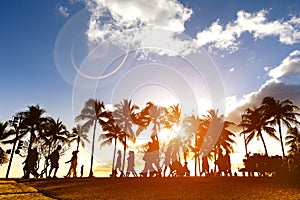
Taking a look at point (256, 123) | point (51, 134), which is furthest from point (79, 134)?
point (256, 123)

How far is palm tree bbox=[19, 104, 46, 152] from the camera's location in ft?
147

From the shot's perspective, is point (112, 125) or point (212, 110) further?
point (212, 110)

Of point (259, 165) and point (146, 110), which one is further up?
point (146, 110)

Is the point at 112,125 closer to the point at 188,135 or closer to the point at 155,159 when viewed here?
the point at 188,135

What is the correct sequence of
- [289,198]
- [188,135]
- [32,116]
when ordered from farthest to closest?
[188,135] < [32,116] < [289,198]

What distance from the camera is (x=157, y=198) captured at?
32.4 feet

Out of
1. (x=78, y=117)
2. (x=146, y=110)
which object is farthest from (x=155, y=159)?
(x=78, y=117)

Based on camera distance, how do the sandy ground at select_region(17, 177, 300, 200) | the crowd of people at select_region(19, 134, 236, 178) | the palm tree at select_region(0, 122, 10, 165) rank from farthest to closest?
the palm tree at select_region(0, 122, 10, 165)
the crowd of people at select_region(19, 134, 236, 178)
the sandy ground at select_region(17, 177, 300, 200)

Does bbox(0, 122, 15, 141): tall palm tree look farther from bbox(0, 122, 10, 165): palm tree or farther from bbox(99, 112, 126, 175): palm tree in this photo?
bbox(99, 112, 126, 175): palm tree

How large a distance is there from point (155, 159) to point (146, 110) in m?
25.0

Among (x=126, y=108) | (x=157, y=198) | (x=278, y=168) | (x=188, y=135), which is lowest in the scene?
(x=157, y=198)

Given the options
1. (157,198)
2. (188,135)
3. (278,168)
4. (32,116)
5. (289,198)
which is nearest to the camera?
(289,198)

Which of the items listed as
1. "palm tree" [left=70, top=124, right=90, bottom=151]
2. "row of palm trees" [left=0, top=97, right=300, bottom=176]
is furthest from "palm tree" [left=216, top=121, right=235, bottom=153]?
"palm tree" [left=70, top=124, right=90, bottom=151]

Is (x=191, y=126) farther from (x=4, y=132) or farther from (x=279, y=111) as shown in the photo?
(x=4, y=132)
